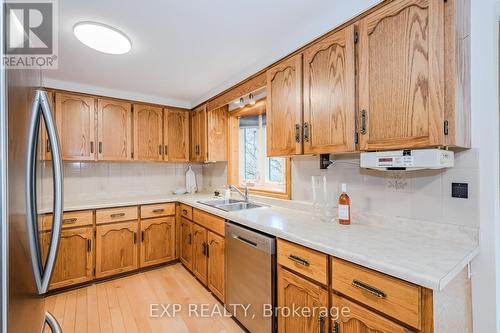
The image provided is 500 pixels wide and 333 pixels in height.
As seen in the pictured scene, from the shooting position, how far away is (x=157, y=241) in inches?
115

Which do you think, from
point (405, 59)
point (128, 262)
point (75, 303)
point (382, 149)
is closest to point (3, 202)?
point (382, 149)

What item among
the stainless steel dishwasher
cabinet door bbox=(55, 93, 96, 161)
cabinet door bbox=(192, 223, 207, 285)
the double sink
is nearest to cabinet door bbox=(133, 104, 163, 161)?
cabinet door bbox=(55, 93, 96, 161)

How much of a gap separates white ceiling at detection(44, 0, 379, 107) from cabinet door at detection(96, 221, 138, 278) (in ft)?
5.38

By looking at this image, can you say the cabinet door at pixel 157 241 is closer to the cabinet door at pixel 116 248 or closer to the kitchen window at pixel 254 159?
the cabinet door at pixel 116 248

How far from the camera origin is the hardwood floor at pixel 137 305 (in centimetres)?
188

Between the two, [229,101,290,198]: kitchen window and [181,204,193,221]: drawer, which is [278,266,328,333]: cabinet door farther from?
[181,204,193,221]: drawer

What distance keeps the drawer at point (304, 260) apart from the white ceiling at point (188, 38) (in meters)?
1.39

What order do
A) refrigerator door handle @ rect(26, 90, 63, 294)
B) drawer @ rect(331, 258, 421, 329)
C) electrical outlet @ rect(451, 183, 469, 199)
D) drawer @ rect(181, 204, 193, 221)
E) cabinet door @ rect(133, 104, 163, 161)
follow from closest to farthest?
1. refrigerator door handle @ rect(26, 90, 63, 294)
2. drawer @ rect(331, 258, 421, 329)
3. electrical outlet @ rect(451, 183, 469, 199)
4. drawer @ rect(181, 204, 193, 221)
5. cabinet door @ rect(133, 104, 163, 161)

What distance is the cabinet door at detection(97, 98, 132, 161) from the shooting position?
2.84 meters

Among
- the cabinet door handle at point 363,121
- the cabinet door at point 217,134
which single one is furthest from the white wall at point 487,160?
the cabinet door at point 217,134

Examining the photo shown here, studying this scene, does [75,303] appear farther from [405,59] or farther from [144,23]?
[405,59]

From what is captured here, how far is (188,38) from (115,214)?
203 centimetres

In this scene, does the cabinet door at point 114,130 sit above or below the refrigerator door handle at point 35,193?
above

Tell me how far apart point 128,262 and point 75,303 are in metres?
0.59
